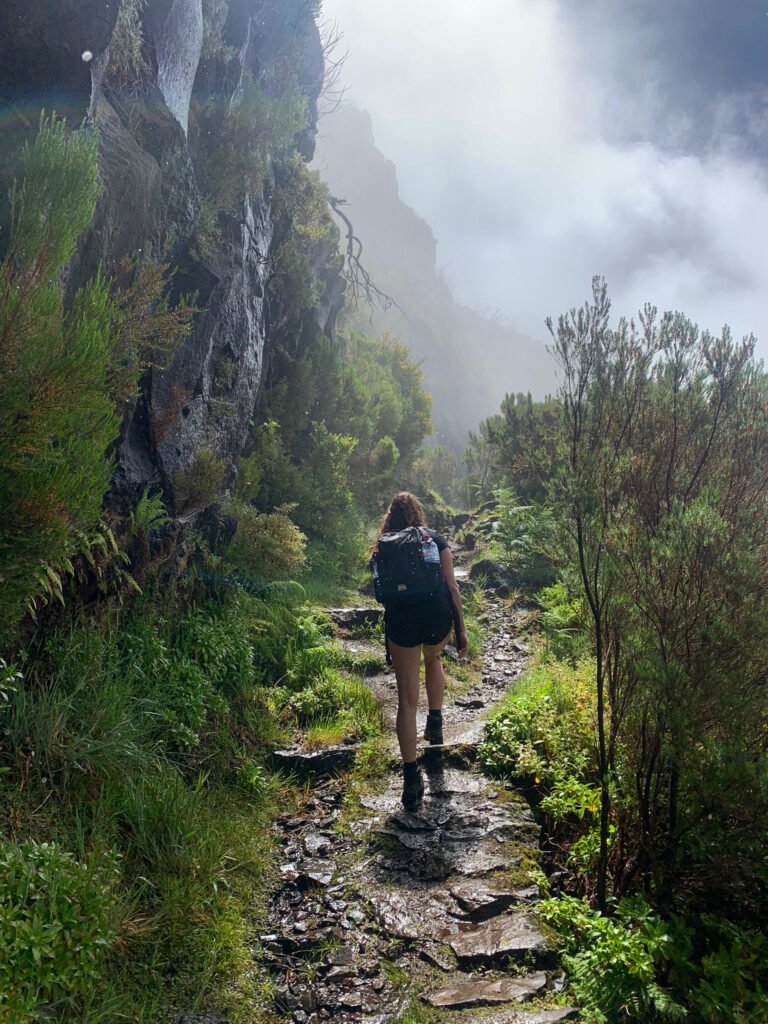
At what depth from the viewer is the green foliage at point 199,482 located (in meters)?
6.55

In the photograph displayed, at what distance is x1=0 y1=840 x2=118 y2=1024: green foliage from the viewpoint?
230 centimetres

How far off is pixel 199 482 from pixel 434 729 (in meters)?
3.48

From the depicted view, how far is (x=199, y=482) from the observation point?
263 inches

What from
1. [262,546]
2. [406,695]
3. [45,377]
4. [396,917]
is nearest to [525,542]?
[262,546]

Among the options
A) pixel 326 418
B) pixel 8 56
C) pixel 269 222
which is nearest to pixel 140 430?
pixel 8 56

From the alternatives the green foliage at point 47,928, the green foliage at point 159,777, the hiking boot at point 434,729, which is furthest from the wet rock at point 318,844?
the green foliage at point 47,928

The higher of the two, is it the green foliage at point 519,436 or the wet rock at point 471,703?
the green foliage at point 519,436

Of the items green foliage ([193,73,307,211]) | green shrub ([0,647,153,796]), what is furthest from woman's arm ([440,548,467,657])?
green foliage ([193,73,307,211])

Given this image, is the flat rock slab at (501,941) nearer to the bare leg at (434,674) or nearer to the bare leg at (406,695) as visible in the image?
the bare leg at (406,695)

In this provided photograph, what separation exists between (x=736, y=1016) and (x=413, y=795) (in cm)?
240

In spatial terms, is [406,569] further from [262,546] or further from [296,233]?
[296,233]

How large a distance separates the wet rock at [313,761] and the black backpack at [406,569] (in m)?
1.47

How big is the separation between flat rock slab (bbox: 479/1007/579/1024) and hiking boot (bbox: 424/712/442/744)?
2.52 metres

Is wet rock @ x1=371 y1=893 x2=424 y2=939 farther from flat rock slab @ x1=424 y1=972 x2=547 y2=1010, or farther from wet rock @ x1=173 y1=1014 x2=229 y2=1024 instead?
wet rock @ x1=173 y1=1014 x2=229 y2=1024
